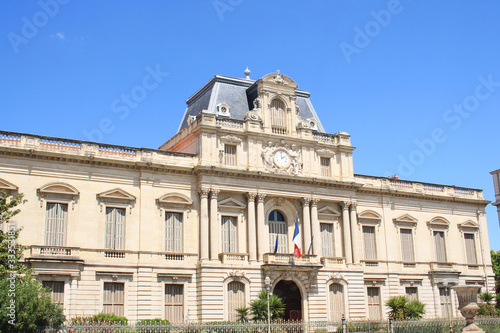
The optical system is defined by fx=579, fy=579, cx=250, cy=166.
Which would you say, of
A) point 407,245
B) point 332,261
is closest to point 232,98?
point 332,261

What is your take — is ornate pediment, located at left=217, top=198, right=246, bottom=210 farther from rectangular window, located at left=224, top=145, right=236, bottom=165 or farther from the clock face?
the clock face

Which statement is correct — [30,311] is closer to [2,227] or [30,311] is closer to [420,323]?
[2,227]

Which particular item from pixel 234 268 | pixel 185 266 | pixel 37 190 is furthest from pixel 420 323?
pixel 37 190

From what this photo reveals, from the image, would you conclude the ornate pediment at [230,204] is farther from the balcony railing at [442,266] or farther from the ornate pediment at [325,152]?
the balcony railing at [442,266]

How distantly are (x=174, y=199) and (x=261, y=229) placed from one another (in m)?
6.19

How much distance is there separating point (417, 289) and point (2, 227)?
30606 millimetres

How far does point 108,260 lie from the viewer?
114 feet

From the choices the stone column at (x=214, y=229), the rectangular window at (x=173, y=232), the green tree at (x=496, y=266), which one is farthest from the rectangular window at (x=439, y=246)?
the rectangular window at (x=173, y=232)

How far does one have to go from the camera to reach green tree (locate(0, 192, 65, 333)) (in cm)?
2441

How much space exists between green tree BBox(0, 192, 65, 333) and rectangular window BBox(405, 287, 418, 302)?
27295 mm

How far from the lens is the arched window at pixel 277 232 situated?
40219 mm

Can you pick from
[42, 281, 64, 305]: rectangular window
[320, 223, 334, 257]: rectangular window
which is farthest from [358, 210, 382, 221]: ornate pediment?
[42, 281, 64, 305]: rectangular window

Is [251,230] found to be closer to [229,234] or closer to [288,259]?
[229,234]

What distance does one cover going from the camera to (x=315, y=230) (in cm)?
4084
